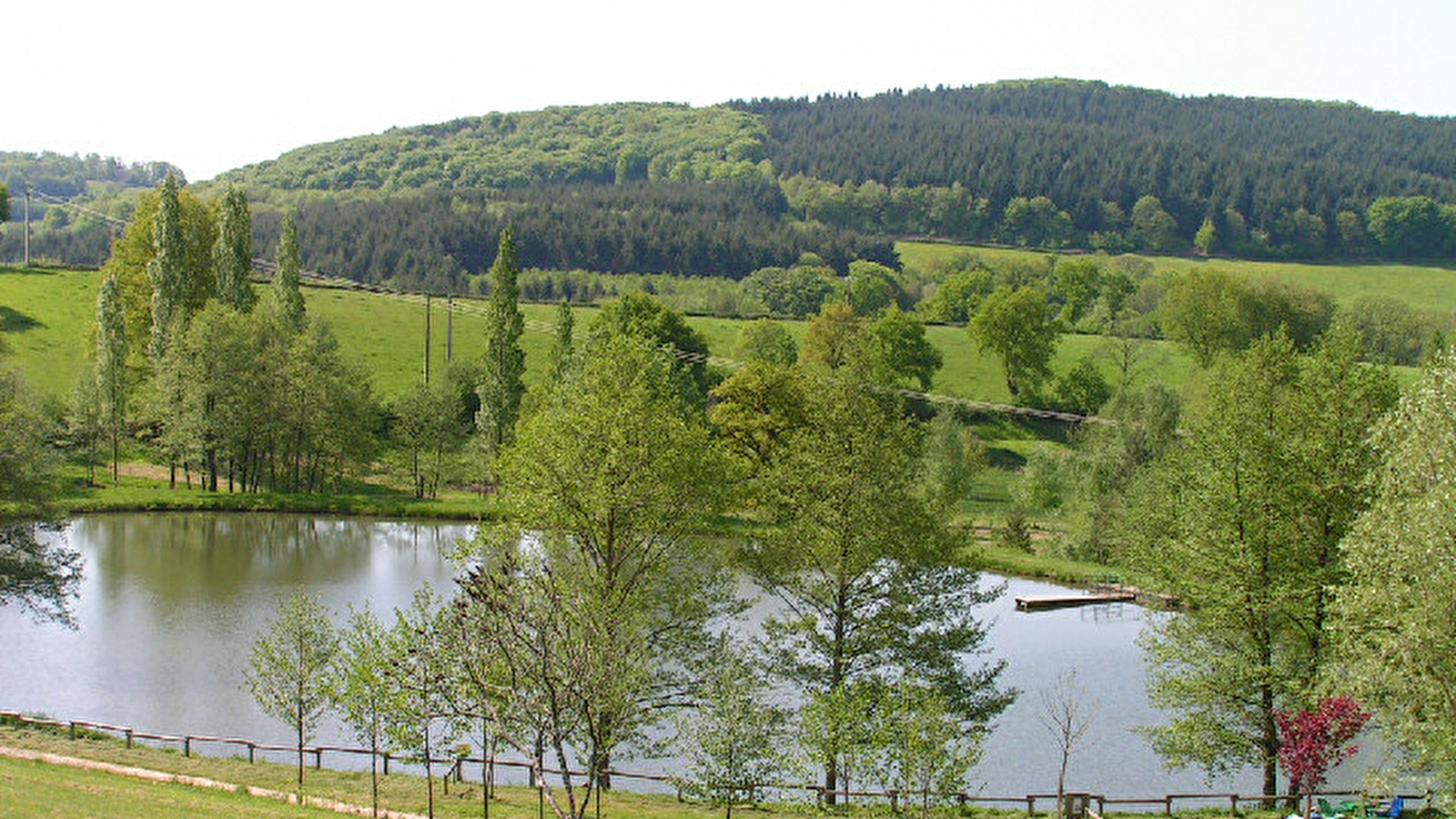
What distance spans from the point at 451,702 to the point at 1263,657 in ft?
69.3

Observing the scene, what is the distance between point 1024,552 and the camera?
229 ft

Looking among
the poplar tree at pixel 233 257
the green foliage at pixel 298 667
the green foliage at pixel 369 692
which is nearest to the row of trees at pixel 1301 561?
the green foliage at pixel 369 692

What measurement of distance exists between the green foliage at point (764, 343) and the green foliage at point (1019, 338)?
17989 mm

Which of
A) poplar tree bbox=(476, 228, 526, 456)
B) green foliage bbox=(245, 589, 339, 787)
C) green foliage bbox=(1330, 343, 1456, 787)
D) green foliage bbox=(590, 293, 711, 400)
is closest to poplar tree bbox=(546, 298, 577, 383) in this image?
poplar tree bbox=(476, 228, 526, 456)

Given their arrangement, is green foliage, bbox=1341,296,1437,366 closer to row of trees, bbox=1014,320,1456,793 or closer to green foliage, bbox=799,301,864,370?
green foliage, bbox=799,301,864,370

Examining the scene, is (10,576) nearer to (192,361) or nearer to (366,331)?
(192,361)

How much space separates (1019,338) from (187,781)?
88954mm

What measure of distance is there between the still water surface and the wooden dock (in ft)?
2.06

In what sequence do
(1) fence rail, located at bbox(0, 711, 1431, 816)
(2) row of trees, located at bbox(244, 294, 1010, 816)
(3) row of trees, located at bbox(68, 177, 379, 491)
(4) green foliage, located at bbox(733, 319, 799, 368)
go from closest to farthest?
(1) fence rail, located at bbox(0, 711, 1431, 816) < (2) row of trees, located at bbox(244, 294, 1010, 816) < (3) row of trees, located at bbox(68, 177, 379, 491) < (4) green foliage, located at bbox(733, 319, 799, 368)

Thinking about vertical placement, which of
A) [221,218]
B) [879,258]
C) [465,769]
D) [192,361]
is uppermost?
[879,258]

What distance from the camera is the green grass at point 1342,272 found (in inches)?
6624

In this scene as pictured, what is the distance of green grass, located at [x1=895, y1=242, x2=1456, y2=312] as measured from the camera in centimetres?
16825

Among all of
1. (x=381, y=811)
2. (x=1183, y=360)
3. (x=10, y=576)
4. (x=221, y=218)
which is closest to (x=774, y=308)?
(x=1183, y=360)

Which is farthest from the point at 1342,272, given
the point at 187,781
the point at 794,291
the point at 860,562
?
the point at 187,781
